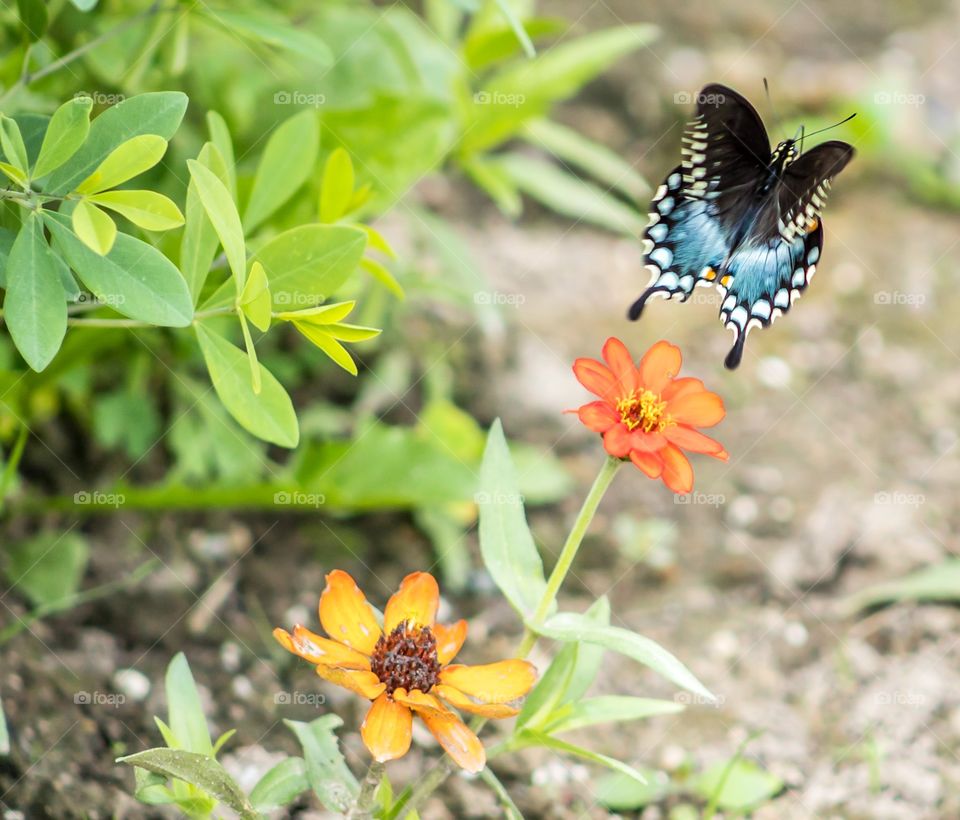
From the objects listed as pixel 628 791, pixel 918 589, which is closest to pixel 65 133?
pixel 628 791

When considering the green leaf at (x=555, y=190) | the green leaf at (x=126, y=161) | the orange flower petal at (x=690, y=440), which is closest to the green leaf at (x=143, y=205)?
the green leaf at (x=126, y=161)

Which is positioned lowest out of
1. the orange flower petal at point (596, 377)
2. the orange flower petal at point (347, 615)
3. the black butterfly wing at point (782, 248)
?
the orange flower petal at point (347, 615)

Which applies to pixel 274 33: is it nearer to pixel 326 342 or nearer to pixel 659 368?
pixel 326 342

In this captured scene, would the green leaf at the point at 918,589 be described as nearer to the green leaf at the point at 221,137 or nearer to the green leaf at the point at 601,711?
the green leaf at the point at 601,711

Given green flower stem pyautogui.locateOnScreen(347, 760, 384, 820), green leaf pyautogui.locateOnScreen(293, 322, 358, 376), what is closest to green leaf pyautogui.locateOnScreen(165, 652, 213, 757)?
green flower stem pyautogui.locateOnScreen(347, 760, 384, 820)

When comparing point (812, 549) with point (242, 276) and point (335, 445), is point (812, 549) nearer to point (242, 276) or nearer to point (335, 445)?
point (335, 445)

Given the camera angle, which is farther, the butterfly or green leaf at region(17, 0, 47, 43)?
green leaf at region(17, 0, 47, 43)

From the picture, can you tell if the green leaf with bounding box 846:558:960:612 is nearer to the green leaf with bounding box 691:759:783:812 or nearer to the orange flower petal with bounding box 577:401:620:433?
the green leaf with bounding box 691:759:783:812
